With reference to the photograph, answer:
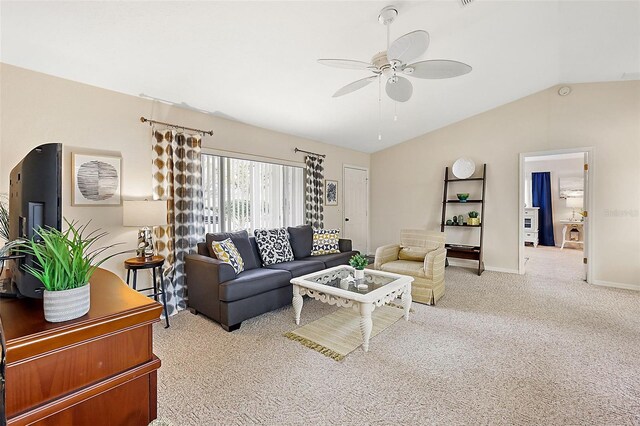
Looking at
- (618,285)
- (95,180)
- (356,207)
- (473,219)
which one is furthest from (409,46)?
(618,285)

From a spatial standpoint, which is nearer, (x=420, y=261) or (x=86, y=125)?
(x=86, y=125)

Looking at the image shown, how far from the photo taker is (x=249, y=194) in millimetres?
4457

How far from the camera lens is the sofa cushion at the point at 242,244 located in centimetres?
352

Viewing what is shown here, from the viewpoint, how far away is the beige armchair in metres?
3.59

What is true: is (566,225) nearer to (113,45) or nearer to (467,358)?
(467,358)

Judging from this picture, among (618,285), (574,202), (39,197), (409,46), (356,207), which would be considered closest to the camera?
(39,197)

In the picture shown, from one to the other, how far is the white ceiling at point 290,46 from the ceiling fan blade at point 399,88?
1.93 feet

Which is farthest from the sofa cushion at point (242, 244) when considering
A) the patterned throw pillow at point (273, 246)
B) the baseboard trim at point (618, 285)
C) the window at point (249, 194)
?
the baseboard trim at point (618, 285)

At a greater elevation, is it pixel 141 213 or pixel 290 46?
pixel 290 46

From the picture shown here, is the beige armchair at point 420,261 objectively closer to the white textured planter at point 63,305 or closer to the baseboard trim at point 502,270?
the baseboard trim at point 502,270

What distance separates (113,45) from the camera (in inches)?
96.4

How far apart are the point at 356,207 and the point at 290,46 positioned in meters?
4.15

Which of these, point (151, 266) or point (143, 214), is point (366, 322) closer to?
point (151, 266)

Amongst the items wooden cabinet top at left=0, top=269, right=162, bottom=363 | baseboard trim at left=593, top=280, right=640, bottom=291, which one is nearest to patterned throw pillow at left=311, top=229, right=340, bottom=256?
wooden cabinet top at left=0, top=269, right=162, bottom=363
